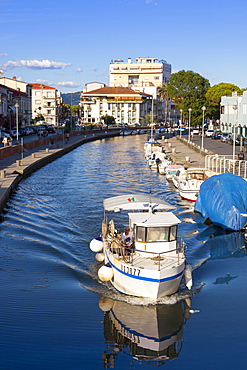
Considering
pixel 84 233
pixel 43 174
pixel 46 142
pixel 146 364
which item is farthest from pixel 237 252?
pixel 46 142

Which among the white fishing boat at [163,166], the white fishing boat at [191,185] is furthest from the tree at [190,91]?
the white fishing boat at [191,185]

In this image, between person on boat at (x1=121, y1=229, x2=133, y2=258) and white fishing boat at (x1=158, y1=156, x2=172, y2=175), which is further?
white fishing boat at (x1=158, y1=156, x2=172, y2=175)

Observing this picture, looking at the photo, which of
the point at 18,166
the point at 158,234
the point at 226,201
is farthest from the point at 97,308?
the point at 18,166

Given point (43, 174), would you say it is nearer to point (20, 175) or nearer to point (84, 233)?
point (20, 175)

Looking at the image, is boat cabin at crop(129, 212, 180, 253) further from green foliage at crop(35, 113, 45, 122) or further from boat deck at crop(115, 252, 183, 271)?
green foliage at crop(35, 113, 45, 122)

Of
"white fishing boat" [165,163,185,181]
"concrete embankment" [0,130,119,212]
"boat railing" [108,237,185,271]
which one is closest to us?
"boat railing" [108,237,185,271]

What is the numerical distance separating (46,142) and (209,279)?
68476 mm

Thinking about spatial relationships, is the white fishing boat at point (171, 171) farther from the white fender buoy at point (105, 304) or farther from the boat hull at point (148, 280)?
the boat hull at point (148, 280)

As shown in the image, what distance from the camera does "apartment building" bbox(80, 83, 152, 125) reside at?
591ft

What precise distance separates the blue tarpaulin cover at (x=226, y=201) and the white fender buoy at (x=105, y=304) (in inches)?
508

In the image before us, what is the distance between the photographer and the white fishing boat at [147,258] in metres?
19.3

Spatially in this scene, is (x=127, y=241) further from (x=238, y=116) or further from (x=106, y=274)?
(x=238, y=116)

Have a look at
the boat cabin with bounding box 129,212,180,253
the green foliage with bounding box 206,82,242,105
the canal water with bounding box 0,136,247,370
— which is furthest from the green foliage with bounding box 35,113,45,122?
the boat cabin with bounding box 129,212,180,253

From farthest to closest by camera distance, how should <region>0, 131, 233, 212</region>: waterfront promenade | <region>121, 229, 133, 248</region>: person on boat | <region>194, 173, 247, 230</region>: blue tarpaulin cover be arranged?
1. <region>0, 131, 233, 212</region>: waterfront promenade
2. <region>194, 173, 247, 230</region>: blue tarpaulin cover
3. <region>121, 229, 133, 248</region>: person on boat
